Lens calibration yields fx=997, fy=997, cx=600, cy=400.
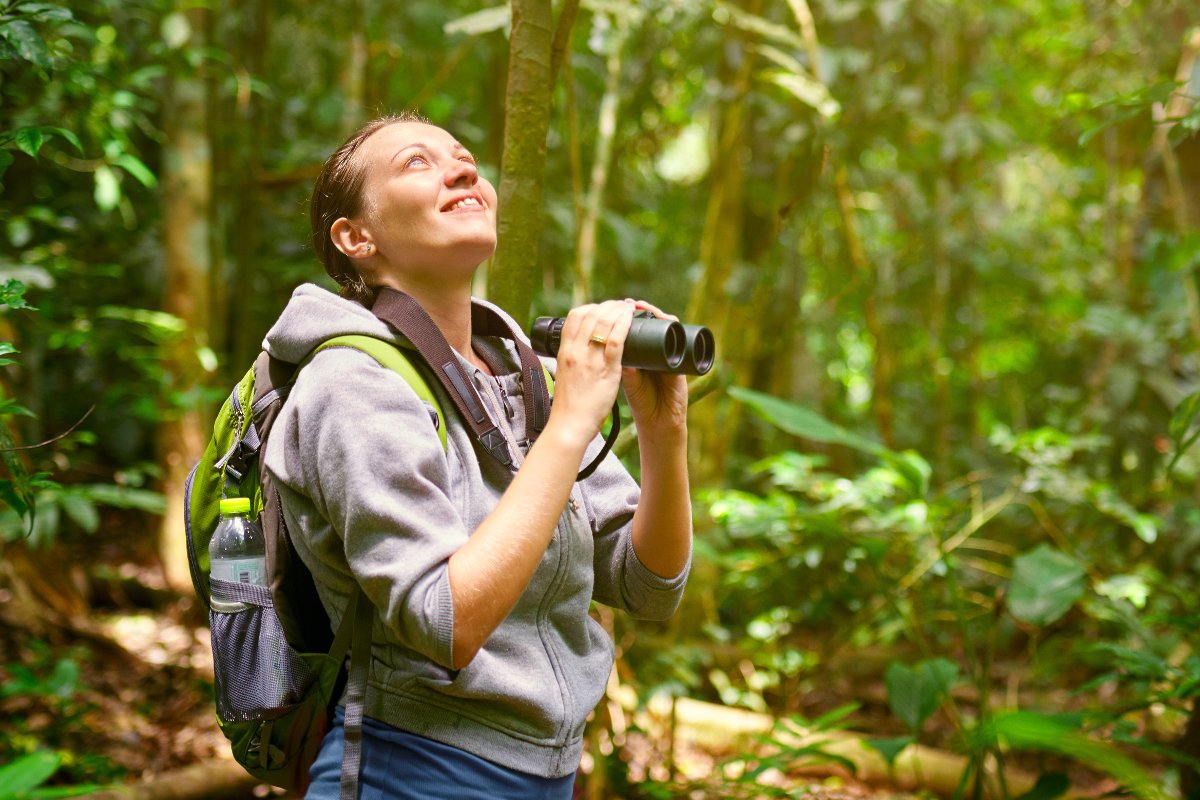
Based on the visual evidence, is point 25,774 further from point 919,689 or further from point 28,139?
point 919,689

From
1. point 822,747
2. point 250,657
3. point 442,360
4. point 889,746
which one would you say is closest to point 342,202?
point 442,360

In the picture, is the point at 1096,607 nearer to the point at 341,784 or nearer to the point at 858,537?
the point at 858,537

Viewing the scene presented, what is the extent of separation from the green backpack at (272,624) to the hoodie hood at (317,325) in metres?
0.01

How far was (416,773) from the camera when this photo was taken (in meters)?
1.25

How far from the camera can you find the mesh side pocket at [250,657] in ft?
4.16

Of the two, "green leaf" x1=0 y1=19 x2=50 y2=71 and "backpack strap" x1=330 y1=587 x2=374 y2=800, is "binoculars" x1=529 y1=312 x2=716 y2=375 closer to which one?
"backpack strap" x1=330 y1=587 x2=374 y2=800

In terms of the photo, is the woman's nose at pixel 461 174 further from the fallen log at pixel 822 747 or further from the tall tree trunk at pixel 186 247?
the tall tree trunk at pixel 186 247

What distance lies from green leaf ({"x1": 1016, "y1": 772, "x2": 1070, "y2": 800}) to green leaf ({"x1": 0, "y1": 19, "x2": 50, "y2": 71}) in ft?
8.01

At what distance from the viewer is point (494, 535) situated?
1137mm

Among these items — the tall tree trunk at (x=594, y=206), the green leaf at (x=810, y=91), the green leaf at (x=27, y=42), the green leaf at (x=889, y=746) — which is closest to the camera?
the green leaf at (x=27, y=42)

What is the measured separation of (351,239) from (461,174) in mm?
185

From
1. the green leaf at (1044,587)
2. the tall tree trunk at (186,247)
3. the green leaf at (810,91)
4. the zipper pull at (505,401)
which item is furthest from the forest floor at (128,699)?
the green leaf at (810,91)

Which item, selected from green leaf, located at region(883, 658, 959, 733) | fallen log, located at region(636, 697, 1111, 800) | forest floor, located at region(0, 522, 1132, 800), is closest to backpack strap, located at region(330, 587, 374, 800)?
forest floor, located at region(0, 522, 1132, 800)

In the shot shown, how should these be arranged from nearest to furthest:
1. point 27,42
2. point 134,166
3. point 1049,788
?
point 27,42 < point 1049,788 < point 134,166
